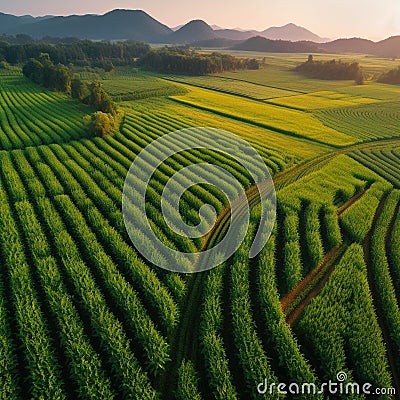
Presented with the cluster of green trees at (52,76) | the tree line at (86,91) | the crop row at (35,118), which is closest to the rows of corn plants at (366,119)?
the tree line at (86,91)

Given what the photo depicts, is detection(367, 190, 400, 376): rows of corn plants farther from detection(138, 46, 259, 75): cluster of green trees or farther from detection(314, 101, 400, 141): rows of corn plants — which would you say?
detection(138, 46, 259, 75): cluster of green trees

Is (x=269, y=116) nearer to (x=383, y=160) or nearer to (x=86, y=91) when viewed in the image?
(x=383, y=160)

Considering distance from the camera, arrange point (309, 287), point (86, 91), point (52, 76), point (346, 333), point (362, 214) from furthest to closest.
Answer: point (52, 76), point (86, 91), point (362, 214), point (309, 287), point (346, 333)

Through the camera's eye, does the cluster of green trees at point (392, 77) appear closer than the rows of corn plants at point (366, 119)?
No

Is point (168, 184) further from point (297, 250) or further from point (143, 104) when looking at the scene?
point (143, 104)

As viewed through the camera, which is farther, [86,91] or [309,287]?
Result: [86,91]

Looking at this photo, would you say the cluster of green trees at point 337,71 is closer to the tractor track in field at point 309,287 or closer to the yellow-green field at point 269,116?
the yellow-green field at point 269,116

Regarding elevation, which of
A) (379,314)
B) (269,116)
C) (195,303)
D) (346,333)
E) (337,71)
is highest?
(337,71)

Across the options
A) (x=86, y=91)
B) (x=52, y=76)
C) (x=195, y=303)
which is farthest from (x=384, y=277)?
(x=52, y=76)
